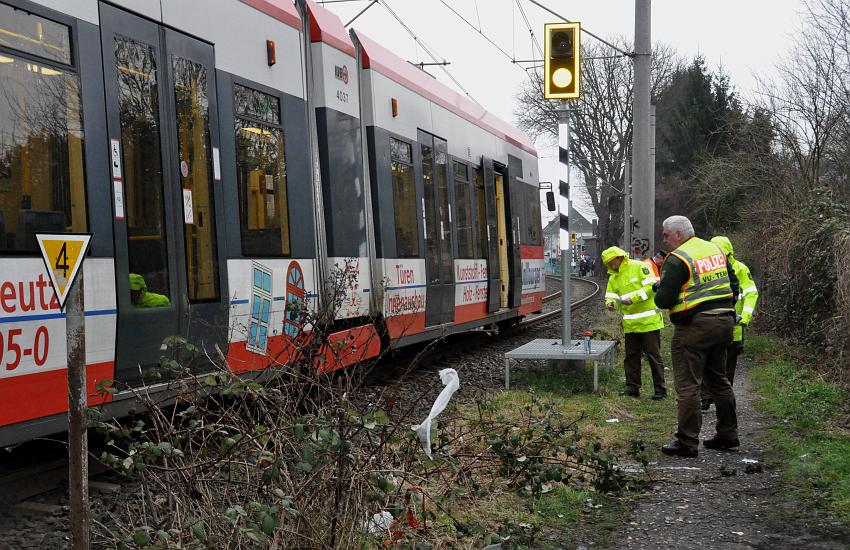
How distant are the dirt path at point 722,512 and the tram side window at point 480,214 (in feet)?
22.9

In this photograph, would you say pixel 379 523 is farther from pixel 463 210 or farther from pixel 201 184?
pixel 463 210

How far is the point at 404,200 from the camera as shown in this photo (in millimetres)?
10852

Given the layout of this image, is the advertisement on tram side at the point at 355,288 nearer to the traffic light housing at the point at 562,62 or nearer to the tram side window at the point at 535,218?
the traffic light housing at the point at 562,62

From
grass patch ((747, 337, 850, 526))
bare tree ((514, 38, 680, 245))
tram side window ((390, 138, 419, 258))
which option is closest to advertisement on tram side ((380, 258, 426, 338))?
tram side window ((390, 138, 419, 258))

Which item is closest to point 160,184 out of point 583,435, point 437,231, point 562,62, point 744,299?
point 583,435

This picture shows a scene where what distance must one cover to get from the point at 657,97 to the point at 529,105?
769cm

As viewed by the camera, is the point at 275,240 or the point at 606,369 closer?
the point at 275,240

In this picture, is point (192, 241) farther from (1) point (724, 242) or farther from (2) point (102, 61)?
(1) point (724, 242)

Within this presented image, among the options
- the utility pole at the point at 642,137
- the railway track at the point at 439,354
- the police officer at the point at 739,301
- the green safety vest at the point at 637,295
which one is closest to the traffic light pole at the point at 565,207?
the green safety vest at the point at 637,295

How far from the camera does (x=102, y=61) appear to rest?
5.90 meters

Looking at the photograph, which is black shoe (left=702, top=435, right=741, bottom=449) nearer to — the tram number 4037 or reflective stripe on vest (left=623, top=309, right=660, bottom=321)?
reflective stripe on vest (left=623, top=309, right=660, bottom=321)

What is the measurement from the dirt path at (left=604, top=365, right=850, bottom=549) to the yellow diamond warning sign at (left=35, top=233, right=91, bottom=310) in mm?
3044

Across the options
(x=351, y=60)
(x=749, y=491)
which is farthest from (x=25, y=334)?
(x=351, y=60)

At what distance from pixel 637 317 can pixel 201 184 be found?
512 cm
